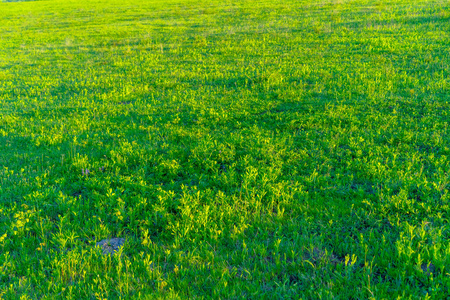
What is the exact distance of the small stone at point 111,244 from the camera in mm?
4203

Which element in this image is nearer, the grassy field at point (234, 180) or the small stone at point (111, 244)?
the grassy field at point (234, 180)

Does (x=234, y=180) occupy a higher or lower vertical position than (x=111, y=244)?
higher

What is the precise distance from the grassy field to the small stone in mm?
124

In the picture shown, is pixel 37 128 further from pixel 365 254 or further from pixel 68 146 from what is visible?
pixel 365 254

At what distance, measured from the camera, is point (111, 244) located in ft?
14.2

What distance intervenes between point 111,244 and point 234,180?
7.52ft

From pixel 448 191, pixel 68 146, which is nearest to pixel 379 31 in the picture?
pixel 448 191

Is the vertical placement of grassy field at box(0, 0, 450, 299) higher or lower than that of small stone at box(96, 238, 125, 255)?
higher

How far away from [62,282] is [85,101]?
26.5 ft

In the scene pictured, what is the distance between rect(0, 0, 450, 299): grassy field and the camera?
3.63 metres

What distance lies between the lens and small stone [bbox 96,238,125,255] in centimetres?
420

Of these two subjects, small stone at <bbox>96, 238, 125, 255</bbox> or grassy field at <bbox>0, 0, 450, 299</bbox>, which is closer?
grassy field at <bbox>0, 0, 450, 299</bbox>

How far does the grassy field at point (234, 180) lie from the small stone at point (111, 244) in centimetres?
12

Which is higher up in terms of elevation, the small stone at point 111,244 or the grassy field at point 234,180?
the grassy field at point 234,180
